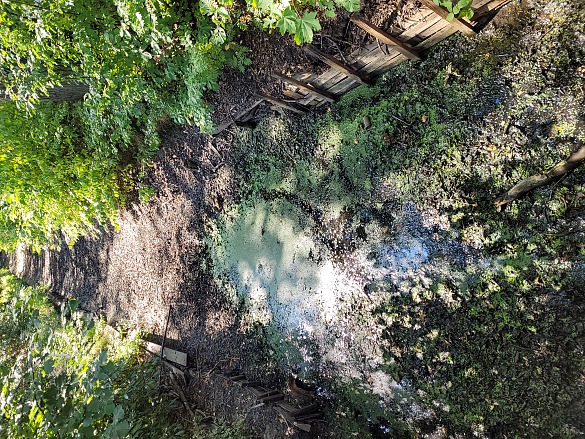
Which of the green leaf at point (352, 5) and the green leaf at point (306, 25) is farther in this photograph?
the green leaf at point (352, 5)

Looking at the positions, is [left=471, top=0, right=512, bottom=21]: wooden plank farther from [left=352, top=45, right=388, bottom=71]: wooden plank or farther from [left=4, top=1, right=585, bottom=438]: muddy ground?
[left=352, top=45, right=388, bottom=71]: wooden plank

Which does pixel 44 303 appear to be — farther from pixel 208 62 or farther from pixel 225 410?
pixel 208 62

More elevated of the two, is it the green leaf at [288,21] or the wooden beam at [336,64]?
the wooden beam at [336,64]

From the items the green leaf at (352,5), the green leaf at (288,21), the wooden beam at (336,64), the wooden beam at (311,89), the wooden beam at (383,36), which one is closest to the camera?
the green leaf at (288,21)

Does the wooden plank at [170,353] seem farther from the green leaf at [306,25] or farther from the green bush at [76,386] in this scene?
the green leaf at [306,25]

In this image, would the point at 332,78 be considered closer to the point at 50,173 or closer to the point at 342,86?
the point at 342,86

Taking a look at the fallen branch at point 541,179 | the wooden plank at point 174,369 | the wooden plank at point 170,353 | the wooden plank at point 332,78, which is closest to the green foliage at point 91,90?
the wooden plank at point 332,78

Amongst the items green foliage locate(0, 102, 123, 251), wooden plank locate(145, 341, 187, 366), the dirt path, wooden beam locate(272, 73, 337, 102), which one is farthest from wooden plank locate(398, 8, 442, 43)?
wooden plank locate(145, 341, 187, 366)
